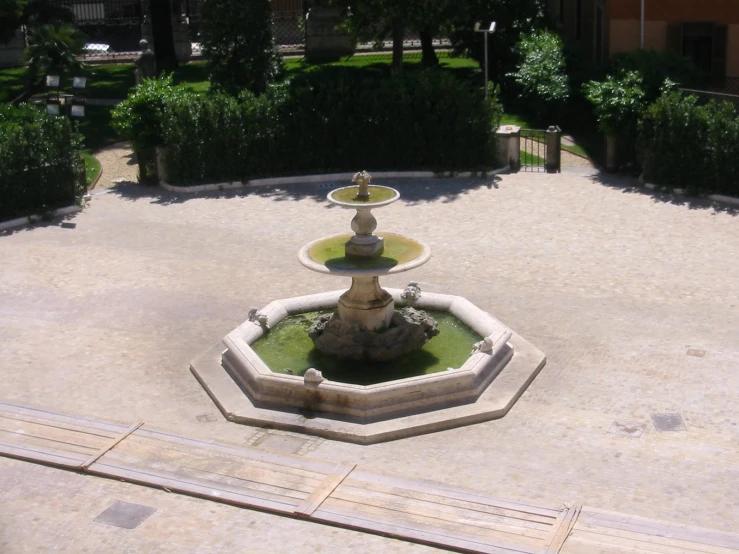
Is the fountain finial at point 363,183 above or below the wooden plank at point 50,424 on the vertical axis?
above

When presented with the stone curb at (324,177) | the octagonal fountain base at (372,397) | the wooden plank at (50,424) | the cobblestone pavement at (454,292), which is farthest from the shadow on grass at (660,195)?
the wooden plank at (50,424)

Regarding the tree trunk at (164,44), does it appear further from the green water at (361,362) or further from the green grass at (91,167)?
the green water at (361,362)

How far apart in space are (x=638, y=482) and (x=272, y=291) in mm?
6975

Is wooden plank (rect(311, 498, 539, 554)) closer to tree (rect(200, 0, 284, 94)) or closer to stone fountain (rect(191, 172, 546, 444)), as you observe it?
stone fountain (rect(191, 172, 546, 444))

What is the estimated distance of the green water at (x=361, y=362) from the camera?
42.4 ft

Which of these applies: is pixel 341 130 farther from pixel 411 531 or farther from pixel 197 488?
pixel 411 531

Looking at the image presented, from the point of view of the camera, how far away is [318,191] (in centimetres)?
2117

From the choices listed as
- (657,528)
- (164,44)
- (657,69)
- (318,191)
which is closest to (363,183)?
(657,528)

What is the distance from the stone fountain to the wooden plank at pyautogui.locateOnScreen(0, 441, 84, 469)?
71.2 inches

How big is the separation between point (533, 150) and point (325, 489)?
1534 cm

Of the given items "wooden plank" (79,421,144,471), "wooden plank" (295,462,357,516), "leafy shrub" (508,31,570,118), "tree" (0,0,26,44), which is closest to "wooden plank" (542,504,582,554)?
"wooden plank" (295,462,357,516)

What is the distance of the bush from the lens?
19.4 meters

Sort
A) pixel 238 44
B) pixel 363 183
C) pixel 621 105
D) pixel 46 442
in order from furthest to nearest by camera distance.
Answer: pixel 238 44 < pixel 621 105 < pixel 363 183 < pixel 46 442

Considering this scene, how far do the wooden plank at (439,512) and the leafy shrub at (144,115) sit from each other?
12769mm
